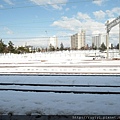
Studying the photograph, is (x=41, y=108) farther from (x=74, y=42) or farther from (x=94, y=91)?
(x=74, y=42)

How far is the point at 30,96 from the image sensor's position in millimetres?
7117

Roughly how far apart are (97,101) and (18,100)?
295 cm

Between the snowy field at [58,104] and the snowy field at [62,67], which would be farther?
the snowy field at [62,67]

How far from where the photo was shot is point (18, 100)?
21.7 ft

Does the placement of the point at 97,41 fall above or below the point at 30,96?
above

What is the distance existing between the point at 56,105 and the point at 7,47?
82278 mm

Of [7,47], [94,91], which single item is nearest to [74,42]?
[7,47]

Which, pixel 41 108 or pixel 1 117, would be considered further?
pixel 41 108

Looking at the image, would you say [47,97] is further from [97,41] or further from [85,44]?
[85,44]

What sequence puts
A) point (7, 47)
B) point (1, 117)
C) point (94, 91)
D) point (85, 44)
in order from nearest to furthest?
point (1, 117) → point (94, 91) → point (7, 47) → point (85, 44)

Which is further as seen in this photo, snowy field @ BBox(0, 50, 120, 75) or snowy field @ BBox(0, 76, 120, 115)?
snowy field @ BBox(0, 50, 120, 75)

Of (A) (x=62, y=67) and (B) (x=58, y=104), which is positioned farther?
(A) (x=62, y=67)

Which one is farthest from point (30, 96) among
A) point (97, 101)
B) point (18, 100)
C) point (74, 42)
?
point (74, 42)

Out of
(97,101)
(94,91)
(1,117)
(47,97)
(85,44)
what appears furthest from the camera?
(85,44)
